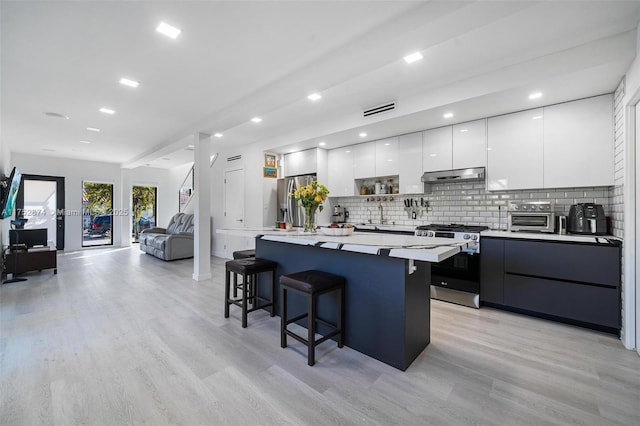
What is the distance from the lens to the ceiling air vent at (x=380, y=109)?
11.6 ft

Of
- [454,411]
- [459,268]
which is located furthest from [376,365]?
[459,268]

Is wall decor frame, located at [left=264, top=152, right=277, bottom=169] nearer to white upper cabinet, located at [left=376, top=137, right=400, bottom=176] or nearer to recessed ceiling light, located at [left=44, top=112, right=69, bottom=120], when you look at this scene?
white upper cabinet, located at [left=376, top=137, right=400, bottom=176]

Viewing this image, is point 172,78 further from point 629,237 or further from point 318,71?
point 629,237

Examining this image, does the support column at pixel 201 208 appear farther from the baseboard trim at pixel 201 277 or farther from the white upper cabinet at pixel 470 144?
the white upper cabinet at pixel 470 144

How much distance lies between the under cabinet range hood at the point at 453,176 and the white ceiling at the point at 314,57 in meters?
0.67

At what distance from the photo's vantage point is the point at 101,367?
Answer: 7.02 ft

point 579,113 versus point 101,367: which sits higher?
point 579,113

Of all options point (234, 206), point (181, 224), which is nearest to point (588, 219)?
point (234, 206)

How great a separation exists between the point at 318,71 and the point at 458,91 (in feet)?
5.00

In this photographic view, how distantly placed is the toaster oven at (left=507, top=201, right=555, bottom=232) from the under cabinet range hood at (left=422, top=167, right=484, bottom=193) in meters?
0.56

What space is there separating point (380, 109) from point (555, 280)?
274cm

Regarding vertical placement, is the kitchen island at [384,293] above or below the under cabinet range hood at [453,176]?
below

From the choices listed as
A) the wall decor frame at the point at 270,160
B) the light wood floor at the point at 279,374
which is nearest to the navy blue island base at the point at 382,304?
the light wood floor at the point at 279,374


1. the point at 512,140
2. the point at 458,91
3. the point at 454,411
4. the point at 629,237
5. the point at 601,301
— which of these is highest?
the point at 458,91
